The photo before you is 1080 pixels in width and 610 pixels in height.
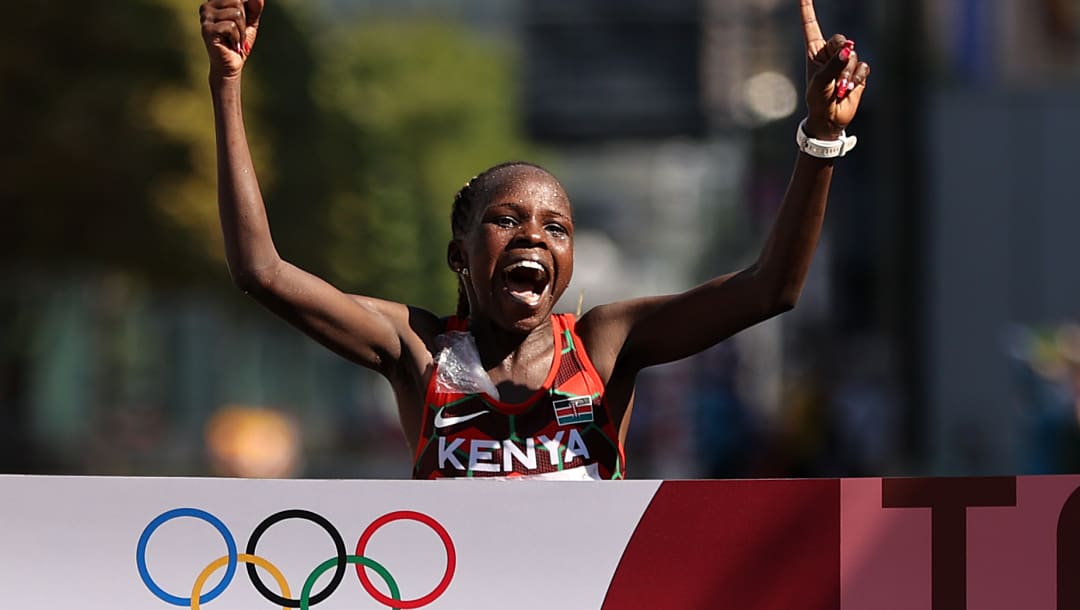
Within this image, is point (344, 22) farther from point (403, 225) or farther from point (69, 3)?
point (69, 3)

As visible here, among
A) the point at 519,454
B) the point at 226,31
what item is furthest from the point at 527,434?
the point at 226,31

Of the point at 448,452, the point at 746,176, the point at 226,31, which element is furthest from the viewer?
Result: the point at 746,176

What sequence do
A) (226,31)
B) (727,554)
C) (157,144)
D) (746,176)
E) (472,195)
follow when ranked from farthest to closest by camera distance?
(746,176) → (157,144) → (472,195) → (226,31) → (727,554)

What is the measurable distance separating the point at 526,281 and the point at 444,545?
A: 54cm

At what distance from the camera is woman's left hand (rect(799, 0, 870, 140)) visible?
3.21 metres

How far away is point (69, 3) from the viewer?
1886 centimetres

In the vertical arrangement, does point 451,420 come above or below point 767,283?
below

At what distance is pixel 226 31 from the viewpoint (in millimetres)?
3268

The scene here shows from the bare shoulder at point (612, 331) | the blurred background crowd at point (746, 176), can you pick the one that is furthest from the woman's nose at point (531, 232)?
the blurred background crowd at point (746, 176)

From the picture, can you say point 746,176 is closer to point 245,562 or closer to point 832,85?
point 832,85

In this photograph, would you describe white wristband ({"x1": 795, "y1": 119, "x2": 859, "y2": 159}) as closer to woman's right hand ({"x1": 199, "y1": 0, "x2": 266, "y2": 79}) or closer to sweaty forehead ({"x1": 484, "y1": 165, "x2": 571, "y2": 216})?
sweaty forehead ({"x1": 484, "y1": 165, "x2": 571, "y2": 216})

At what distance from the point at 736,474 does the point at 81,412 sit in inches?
1261

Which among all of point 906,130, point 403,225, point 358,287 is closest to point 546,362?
point 906,130

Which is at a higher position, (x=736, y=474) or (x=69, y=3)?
(x=69, y=3)
